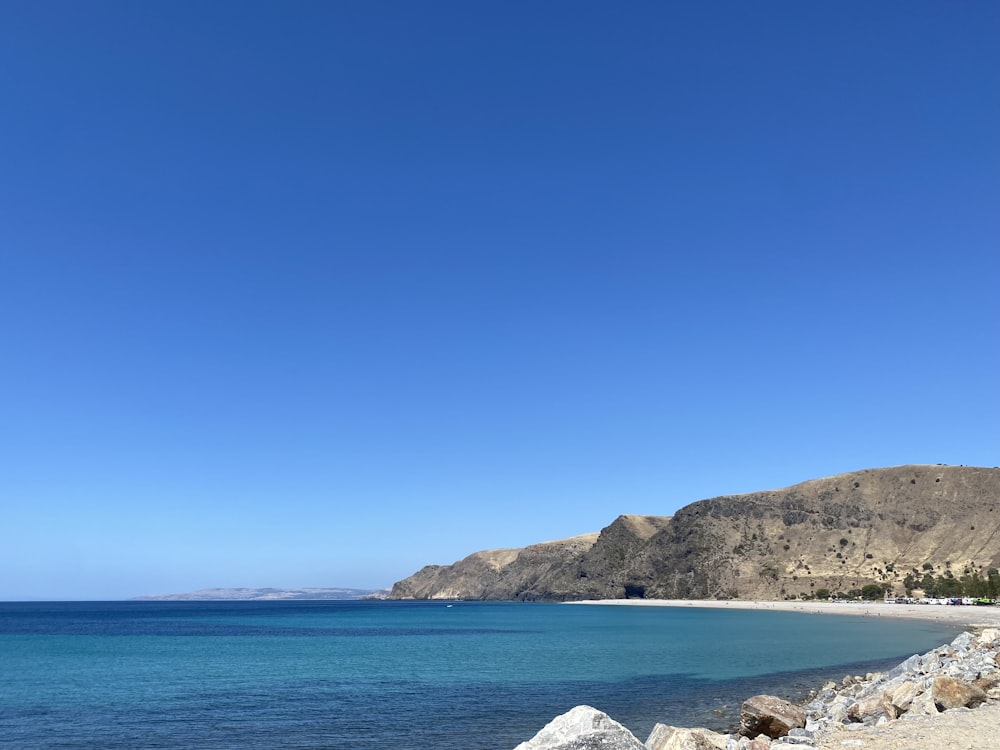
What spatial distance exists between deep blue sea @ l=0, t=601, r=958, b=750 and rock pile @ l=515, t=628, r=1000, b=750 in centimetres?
659

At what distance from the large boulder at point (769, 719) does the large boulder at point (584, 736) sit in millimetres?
11169

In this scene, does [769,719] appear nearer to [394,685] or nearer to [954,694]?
[954,694]

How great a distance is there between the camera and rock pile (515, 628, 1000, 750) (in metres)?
14.6

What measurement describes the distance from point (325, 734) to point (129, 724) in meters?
10.6

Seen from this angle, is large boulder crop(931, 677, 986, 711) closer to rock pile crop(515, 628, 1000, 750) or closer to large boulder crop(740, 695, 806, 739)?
rock pile crop(515, 628, 1000, 750)

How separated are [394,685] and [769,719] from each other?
29597 millimetres

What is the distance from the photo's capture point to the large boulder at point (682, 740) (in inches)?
722

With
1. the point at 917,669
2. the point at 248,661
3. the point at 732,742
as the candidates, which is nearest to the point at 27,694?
the point at 248,661

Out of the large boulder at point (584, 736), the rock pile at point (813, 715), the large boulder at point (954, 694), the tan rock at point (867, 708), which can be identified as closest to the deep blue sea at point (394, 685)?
the tan rock at point (867, 708)

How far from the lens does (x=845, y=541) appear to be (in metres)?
195

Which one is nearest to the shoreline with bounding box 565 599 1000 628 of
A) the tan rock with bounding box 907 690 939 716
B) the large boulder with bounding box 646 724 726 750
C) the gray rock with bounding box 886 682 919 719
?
the gray rock with bounding box 886 682 919 719

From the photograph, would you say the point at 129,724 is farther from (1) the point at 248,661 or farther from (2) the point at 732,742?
(1) the point at 248,661

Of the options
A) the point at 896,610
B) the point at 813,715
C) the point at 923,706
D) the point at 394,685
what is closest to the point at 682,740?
the point at 923,706

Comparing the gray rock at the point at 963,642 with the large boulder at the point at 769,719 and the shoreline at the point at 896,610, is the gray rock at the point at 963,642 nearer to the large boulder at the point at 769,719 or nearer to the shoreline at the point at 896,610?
the large boulder at the point at 769,719
